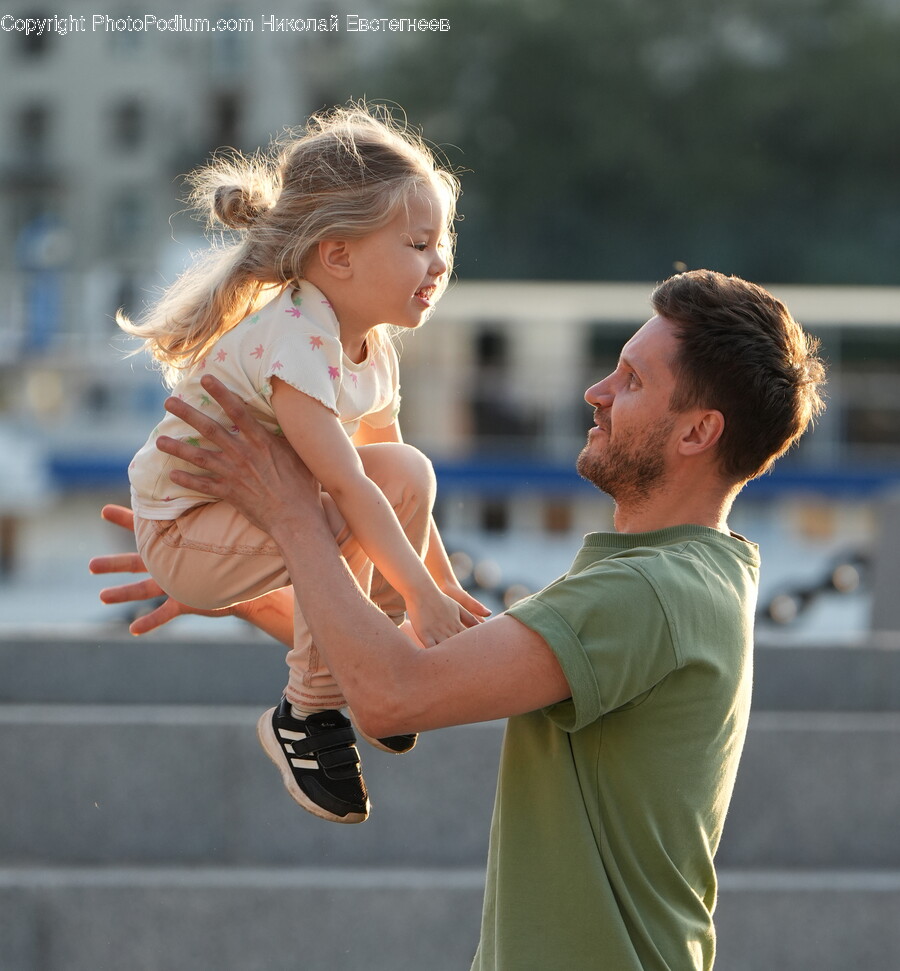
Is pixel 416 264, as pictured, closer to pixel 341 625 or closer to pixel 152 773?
pixel 341 625

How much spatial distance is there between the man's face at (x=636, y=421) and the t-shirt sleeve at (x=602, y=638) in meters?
0.21

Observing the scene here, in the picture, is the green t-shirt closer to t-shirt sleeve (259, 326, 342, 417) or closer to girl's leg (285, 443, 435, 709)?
girl's leg (285, 443, 435, 709)

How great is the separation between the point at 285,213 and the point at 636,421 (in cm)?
60

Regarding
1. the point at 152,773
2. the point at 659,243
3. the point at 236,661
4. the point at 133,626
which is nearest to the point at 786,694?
the point at 236,661

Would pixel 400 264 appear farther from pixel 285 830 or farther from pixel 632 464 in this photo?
pixel 285 830

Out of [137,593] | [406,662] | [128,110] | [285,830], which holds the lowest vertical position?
[285,830]

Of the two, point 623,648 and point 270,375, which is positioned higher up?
point 270,375

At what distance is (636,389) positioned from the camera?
2057 mm

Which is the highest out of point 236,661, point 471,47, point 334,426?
point 471,47

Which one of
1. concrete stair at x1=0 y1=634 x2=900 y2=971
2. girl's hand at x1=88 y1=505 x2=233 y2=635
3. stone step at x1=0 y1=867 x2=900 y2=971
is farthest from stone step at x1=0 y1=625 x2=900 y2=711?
girl's hand at x1=88 y1=505 x2=233 y2=635

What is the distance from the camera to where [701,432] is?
2035 mm

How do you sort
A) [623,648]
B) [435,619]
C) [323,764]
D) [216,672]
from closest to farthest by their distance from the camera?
[623,648] → [435,619] → [323,764] → [216,672]

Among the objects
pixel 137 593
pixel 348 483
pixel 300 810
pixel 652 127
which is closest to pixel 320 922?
pixel 300 810

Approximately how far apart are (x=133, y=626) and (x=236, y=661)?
3662 mm
